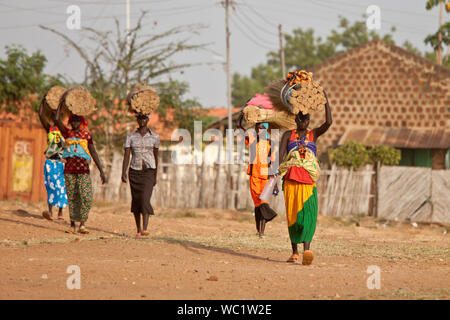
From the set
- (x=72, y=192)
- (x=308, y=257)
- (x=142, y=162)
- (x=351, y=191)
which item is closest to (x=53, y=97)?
(x=72, y=192)

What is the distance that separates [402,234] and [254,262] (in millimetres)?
7967

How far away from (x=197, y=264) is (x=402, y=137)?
16.1 metres

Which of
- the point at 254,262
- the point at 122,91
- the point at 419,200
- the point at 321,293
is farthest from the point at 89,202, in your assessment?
the point at 122,91

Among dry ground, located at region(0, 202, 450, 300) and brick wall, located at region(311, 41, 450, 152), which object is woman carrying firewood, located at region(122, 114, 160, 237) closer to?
dry ground, located at region(0, 202, 450, 300)

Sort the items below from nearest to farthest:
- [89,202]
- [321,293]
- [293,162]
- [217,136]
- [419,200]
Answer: [321,293] < [293,162] < [89,202] < [419,200] < [217,136]

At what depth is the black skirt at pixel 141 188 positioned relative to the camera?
11.2m

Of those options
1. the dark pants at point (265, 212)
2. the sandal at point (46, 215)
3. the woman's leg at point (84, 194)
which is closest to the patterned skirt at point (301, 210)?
the dark pants at point (265, 212)

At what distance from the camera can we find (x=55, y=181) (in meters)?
12.5

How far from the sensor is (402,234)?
53.0ft

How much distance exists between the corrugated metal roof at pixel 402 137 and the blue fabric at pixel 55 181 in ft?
39.8

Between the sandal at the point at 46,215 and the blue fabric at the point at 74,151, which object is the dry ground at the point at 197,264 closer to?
the sandal at the point at 46,215

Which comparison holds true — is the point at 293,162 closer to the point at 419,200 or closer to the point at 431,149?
the point at 419,200

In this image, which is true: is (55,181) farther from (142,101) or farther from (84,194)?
(142,101)

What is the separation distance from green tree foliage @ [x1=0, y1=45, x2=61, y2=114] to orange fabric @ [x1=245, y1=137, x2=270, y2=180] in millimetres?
12773
